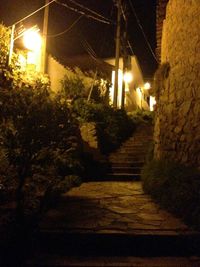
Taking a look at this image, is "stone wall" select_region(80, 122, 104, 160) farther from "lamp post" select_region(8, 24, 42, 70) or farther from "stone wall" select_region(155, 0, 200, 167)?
"lamp post" select_region(8, 24, 42, 70)

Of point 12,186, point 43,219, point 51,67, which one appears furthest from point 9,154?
point 51,67

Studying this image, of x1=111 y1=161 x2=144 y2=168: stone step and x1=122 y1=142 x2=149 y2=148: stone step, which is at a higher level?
x1=122 y1=142 x2=149 y2=148: stone step

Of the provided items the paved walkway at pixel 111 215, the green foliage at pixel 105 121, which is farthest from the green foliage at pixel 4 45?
the paved walkway at pixel 111 215

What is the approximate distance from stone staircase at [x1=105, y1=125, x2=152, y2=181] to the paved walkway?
8.62 ft

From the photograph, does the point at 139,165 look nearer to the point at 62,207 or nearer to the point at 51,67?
the point at 62,207

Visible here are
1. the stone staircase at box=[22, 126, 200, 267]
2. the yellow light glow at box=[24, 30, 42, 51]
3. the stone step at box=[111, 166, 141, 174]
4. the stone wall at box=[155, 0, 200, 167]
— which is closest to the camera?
the stone staircase at box=[22, 126, 200, 267]

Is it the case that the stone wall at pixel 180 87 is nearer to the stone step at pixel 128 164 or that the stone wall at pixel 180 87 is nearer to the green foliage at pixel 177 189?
the green foliage at pixel 177 189

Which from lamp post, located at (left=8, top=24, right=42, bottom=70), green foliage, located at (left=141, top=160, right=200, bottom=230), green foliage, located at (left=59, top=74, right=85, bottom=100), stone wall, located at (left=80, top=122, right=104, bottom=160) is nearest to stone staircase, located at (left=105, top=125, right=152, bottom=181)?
stone wall, located at (left=80, top=122, right=104, bottom=160)

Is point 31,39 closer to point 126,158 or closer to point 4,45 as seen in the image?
point 4,45

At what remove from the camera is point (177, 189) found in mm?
5785

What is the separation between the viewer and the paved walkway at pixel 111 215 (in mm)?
4909

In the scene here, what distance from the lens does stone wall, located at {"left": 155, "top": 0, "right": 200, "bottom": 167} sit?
252 inches

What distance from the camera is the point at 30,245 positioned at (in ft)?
14.8

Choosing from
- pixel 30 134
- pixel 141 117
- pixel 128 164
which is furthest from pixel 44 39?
pixel 141 117
